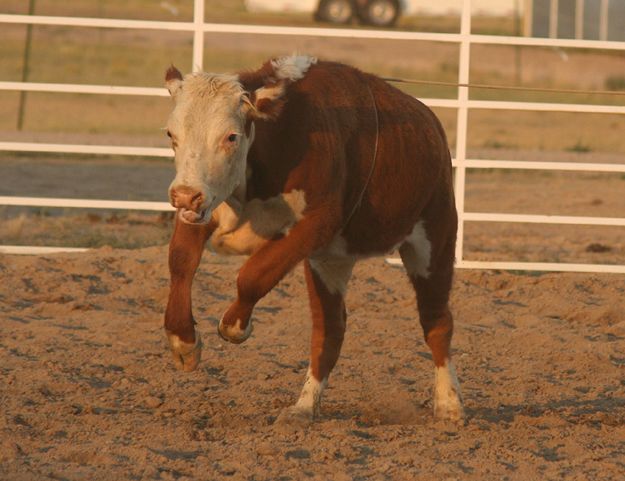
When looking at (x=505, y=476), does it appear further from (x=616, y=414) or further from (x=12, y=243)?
(x=12, y=243)

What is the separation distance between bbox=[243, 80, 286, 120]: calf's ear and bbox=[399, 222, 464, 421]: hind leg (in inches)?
52.5

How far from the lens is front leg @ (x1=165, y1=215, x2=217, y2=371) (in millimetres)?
5219

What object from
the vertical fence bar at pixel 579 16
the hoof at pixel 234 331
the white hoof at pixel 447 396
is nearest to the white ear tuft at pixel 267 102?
the hoof at pixel 234 331

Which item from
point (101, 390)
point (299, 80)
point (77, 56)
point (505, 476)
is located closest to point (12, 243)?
point (101, 390)

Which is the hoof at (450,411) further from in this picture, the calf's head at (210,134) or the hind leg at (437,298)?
the calf's head at (210,134)

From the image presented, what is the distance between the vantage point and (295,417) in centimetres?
585

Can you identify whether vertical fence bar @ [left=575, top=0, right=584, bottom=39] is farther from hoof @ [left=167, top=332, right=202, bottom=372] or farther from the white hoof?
hoof @ [left=167, top=332, right=202, bottom=372]

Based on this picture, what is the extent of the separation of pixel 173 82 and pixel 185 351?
3.30 ft

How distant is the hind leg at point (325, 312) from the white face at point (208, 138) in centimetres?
124

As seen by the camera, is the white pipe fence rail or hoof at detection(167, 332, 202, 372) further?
the white pipe fence rail

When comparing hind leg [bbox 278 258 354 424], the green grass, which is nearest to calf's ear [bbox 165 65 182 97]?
hind leg [bbox 278 258 354 424]

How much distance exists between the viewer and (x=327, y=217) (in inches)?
209

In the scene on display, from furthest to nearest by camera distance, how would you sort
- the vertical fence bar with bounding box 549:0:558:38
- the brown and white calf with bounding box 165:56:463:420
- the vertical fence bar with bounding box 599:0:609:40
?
the vertical fence bar with bounding box 599:0:609:40
the vertical fence bar with bounding box 549:0:558:38
the brown and white calf with bounding box 165:56:463:420

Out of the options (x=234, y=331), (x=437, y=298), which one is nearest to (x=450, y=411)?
(x=437, y=298)
